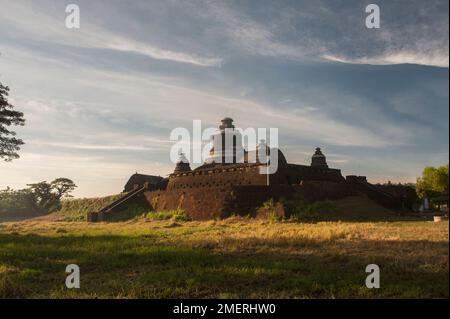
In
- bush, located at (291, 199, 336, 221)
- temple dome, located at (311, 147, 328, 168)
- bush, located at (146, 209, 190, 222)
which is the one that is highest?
temple dome, located at (311, 147, 328, 168)

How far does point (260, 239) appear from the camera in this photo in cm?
1379

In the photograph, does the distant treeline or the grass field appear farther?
the distant treeline

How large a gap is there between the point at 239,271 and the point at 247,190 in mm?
18624

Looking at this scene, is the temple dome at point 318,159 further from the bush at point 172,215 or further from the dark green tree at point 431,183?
the bush at point 172,215

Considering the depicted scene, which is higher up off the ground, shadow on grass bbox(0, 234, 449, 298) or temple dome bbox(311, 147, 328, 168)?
temple dome bbox(311, 147, 328, 168)

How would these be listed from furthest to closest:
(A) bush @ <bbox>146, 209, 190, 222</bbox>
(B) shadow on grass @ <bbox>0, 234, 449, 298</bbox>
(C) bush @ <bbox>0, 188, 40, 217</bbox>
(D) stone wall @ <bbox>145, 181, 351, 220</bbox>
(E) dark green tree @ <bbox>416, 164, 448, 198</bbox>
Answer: (C) bush @ <bbox>0, 188, 40, 217</bbox> < (E) dark green tree @ <bbox>416, 164, 448, 198</bbox> < (A) bush @ <bbox>146, 209, 190, 222</bbox> < (D) stone wall @ <bbox>145, 181, 351, 220</bbox> < (B) shadow on grass @ <bbox>0, 234, 449, 298</bbox>

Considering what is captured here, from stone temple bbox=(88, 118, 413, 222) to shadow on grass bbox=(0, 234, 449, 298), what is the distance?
13729mm

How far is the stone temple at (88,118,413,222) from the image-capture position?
87.6 ft

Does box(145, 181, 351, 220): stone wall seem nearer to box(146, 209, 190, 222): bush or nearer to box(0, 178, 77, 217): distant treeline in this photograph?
box(146, 209, 190, 222): bush

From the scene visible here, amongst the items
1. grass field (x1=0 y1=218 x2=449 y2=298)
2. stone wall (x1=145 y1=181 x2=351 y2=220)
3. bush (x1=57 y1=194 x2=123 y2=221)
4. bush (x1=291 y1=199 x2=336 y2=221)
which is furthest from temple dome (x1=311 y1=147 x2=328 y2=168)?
grass field (x1=0 y1=218 x2=449 y2=298)

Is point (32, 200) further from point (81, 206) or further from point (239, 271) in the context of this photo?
point (239, 271)

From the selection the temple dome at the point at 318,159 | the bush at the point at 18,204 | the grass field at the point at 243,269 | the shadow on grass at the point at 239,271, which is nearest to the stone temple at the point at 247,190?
the temple dome at the point at 318,159
